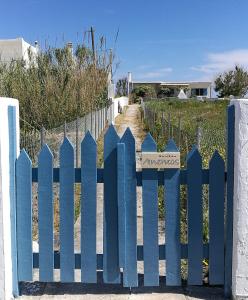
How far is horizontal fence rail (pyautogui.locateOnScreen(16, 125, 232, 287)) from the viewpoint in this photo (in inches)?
155

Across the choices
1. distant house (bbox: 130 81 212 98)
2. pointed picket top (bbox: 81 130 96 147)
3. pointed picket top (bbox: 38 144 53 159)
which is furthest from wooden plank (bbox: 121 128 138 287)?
distant house (bbox: 130 81 212 98)

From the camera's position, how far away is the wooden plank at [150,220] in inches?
155

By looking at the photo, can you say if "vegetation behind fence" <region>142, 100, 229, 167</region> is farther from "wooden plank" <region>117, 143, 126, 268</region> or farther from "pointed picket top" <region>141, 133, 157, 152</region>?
"wooden plank" <region>117, 143, 126, 268</region>

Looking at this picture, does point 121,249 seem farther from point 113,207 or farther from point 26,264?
point 26,264

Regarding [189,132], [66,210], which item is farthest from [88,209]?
[189,132]

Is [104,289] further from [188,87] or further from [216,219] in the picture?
[188,87]

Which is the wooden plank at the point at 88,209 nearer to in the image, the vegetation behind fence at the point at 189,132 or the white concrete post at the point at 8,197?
the white concrete post at the point at 8,197

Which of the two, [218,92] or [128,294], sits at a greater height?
[218,92]

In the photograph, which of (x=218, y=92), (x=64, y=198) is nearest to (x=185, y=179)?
(x=64, y=198)

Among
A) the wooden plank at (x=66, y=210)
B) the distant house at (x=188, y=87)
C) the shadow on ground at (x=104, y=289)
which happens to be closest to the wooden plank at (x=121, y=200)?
the shadow on ground at (x=104, y=289)

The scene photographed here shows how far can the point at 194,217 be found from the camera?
13.1 ft

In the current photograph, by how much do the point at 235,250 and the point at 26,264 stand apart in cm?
190

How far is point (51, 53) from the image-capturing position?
1278cm

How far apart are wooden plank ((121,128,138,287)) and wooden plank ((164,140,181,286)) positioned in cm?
29
